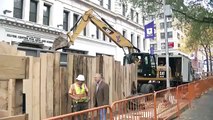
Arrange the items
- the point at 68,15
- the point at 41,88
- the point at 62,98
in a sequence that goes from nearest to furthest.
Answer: the point at 41,88
the point at 62,98
the point at 68,15

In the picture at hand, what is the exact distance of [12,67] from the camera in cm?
379

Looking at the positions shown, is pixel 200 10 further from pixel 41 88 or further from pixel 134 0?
pixel 41 88

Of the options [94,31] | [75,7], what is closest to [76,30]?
[75,7]

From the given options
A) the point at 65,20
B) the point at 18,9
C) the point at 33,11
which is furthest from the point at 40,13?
the point at 65,20

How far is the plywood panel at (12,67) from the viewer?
3653mm

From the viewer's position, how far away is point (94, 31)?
3372 cm

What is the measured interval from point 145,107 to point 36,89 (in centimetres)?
324

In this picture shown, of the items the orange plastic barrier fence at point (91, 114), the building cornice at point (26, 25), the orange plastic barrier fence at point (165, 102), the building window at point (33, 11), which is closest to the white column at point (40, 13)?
the building window at point (33, 11)

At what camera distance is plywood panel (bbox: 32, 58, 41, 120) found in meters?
8.94

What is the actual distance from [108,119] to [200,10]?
20.4 m

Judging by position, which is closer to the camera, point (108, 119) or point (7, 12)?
point (108, 119)

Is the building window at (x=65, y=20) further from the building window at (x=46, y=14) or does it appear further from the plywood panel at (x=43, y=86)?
the plywood panel at (x=43, y=86)

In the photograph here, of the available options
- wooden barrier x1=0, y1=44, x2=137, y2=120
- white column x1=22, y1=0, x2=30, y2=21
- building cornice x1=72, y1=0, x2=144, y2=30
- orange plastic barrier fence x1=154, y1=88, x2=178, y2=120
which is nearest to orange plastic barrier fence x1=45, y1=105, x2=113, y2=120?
wooden barrier x1=0, y1=44, x2=137, y2=120

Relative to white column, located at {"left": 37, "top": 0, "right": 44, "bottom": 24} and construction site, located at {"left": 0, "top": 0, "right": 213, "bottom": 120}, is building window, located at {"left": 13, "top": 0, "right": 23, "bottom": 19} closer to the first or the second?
construction site, located at {"left": 0, "top": 0, "right": 213, "bottom": 120}
